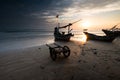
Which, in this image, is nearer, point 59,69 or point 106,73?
point 106,73

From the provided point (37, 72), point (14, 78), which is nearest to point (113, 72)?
point (37, 72)

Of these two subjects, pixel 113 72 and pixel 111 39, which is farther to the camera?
pixel 111 39

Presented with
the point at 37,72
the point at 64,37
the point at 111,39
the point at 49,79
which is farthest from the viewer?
the point at 64,37

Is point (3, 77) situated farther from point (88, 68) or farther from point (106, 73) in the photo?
point (106, 73)

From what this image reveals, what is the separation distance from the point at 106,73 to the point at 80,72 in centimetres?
151

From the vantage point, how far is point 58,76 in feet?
20.7

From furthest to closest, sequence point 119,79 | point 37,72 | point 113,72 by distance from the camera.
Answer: point 37,72
point 113,72
point 119,79

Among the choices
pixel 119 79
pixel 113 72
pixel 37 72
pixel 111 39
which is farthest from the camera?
pixel 111 39

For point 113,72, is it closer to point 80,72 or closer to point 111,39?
point 80,72

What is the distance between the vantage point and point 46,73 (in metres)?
6.84

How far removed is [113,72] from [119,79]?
0.89 m

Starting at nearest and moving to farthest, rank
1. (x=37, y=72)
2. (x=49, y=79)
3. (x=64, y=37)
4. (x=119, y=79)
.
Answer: (x=119, y=79) → (x=49, y=79) → (x=37, y=72) → (x=64, y=37)

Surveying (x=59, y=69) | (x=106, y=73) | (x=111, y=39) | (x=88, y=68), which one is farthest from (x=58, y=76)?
(x=111, y=39)

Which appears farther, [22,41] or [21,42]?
[22,41]
